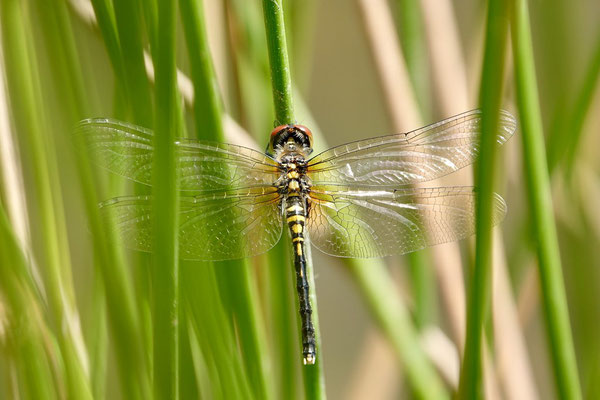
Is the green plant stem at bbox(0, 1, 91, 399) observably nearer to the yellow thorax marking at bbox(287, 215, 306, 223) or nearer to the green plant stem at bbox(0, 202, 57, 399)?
the green plant stem at bbox(0, 202, 57, 399)

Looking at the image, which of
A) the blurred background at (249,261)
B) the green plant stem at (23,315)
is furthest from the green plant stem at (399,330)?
the green plant stem at (23,315)

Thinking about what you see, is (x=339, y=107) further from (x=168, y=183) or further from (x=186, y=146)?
(x=168, y=183)

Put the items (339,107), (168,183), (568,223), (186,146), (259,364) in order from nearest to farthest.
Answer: (168,183) < (259,364) < (186,146) < (568,223) < (339,107)

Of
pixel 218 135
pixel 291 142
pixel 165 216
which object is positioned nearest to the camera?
pixel 165 216

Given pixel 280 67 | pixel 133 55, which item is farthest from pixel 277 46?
pixel 133 55

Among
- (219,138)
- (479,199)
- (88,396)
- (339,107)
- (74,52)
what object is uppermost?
(339,107)

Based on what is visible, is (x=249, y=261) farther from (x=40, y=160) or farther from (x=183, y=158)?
(x=40, y=160)

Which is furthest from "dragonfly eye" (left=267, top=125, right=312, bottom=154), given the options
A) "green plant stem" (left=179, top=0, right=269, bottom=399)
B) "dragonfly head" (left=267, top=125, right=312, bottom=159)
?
"green plant stem" (left=179, top=0, right=269, bottom=399)

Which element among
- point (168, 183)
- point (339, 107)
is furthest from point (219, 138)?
point (339, 107)
